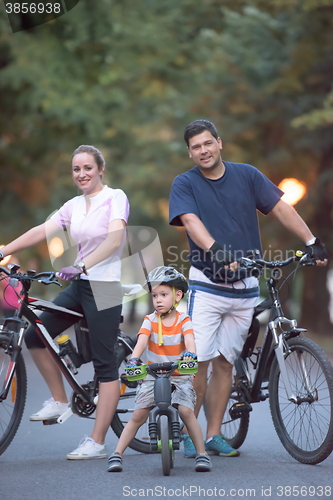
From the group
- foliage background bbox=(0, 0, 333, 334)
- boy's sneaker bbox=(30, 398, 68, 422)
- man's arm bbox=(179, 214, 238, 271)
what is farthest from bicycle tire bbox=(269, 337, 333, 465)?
foliage background bbox=(0, 0, 333, 334)

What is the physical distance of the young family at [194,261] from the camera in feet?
17.4

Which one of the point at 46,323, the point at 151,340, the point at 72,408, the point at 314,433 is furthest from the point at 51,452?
the point at 314,433

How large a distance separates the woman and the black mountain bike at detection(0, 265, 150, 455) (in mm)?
111

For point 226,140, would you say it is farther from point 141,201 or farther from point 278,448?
point 278,448

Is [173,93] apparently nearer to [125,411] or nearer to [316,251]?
[125,411]

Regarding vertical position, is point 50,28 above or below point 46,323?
above

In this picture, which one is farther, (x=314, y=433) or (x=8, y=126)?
(x=8, y=126)

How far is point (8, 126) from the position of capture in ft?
52.5

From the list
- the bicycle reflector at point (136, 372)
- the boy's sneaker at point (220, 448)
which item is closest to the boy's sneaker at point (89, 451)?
the boy's sneaker at point (220, 448)

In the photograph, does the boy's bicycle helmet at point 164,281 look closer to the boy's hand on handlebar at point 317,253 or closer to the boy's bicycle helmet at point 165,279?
the boy's bicycle helmet at point 165,279

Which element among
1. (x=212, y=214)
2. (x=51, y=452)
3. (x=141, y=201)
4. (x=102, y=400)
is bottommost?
(x=51, y=452)

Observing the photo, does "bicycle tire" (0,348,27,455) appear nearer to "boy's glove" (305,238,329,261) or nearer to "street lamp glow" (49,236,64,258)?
"street lamp glow" (49,236,64,258)

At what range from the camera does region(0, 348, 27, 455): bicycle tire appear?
17.0 ft

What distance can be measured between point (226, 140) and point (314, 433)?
12.8m
